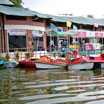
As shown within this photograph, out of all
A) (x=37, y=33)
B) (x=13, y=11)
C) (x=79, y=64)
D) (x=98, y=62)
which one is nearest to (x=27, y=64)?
(x=79, y=64)

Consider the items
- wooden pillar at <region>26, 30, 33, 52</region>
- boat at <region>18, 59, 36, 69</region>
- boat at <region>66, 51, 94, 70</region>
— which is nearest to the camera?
boat at <region>66, 51, 94, 70</region>

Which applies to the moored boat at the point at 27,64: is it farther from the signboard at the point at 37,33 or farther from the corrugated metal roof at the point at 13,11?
the signboard at the point at 37,33

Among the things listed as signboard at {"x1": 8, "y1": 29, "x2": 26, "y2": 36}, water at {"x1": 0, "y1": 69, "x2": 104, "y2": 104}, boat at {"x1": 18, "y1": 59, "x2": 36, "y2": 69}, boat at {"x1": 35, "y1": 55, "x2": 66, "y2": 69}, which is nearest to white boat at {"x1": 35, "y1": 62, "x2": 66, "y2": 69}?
boat at {"x1": 35, "y1": 55, "x2": 66, "y2": 69}

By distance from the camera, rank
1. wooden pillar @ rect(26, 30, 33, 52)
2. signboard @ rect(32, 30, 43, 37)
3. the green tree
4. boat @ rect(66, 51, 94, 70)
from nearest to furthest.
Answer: boat @ rect(66, 51, 94, 70) < wooden pillar @ rect(26, 30, 33, 52) < signboard @ rect(32, 30, 43, 37) < the green tree

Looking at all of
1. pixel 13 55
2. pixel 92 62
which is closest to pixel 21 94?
pixel 92 62

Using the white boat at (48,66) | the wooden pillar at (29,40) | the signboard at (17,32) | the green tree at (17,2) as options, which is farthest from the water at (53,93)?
the green tree at (17,2)

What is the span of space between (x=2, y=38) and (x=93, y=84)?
20237 millimetres

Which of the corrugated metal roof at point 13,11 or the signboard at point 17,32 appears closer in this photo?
the corrugated metal roof at point 13,11

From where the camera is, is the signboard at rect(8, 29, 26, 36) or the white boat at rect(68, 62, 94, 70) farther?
the signboard at rect(8, 29, 26, 36)

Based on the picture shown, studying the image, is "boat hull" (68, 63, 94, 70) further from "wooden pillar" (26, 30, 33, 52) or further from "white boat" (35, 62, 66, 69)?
"wooden pillar" (26, 30, 33, 52)

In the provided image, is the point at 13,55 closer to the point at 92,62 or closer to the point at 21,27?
the point at 21,27

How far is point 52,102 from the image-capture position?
15086 mm

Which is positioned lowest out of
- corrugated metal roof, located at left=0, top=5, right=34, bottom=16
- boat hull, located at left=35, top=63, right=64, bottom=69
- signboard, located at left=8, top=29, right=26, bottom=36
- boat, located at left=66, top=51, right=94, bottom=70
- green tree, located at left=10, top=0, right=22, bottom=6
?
boat hull, located at left=35, top=63, right=64, bottom=69

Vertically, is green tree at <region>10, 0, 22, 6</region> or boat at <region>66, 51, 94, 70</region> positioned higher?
green tree at <region>10, 0, 22, 6</region>
